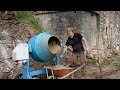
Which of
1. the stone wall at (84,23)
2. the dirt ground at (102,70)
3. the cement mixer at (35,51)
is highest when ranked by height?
the stone wall at (84,23)

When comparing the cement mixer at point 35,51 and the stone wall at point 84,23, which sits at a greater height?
the stone wall at point 84,23

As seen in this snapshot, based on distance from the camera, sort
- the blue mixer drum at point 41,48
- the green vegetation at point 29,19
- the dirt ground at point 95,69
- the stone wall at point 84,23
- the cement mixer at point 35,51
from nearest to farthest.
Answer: the cement mixer at point 35,51 → the blue mixer drum at point 41,48 → the dirt ground at point 95,69 → the green vegetation at point 29,19 → the stone wall at point 84,23

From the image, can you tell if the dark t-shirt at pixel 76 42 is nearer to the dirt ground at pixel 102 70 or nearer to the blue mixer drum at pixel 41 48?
the dirt ground at pixel 102 70

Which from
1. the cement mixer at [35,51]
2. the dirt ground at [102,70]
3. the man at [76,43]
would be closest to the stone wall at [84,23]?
the dirt ground at [102,70]

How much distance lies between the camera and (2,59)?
20.9 ft

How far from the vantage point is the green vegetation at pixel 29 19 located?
7.70m

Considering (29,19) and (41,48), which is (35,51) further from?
(29,19)

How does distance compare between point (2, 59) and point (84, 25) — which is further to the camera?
point (84, 25)

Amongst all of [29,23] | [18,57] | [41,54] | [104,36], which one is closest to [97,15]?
[104,36]

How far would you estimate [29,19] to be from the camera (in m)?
7.98

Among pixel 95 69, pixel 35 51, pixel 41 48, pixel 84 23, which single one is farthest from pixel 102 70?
pixel 35 51
